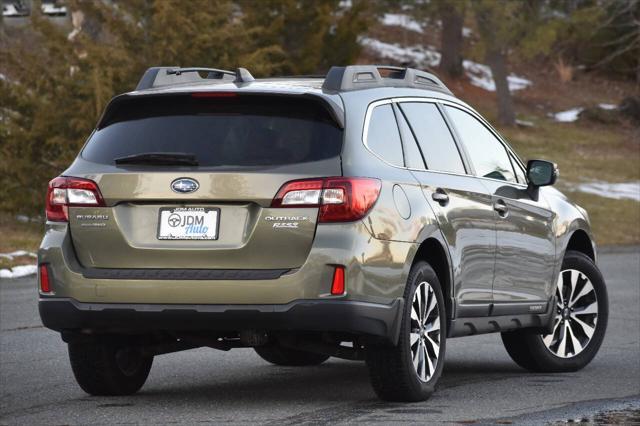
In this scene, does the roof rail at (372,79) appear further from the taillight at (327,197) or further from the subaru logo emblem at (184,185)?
the subaru logo emblem at (184,185)

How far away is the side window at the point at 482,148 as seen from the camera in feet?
30.1

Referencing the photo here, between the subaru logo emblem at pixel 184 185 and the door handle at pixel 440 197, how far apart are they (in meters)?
1.45

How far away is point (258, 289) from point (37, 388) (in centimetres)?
226

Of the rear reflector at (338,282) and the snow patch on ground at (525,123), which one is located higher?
the rear reflector at (338,282)

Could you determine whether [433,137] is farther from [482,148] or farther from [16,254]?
[16,254]

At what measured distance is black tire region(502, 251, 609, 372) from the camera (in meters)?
9.95

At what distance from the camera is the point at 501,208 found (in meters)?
9.20

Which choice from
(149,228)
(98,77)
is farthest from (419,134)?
(98,77)

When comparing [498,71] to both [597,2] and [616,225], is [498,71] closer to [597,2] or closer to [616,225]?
[597,2]

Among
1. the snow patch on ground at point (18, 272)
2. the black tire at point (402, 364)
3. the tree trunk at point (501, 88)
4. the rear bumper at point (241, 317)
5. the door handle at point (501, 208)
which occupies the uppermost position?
the door handle at point (501, 208)

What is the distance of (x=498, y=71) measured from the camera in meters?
43.9

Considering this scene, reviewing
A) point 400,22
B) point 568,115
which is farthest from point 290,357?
point 400,22

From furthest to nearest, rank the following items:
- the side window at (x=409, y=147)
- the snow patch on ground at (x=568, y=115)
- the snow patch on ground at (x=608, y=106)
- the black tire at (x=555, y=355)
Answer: the snow patch on ground at (x=608, y=106) < the snow patch on ground at (x=568, y=115) < the black tire at (x=555, y=355) < the side window at (x=409, y=147)

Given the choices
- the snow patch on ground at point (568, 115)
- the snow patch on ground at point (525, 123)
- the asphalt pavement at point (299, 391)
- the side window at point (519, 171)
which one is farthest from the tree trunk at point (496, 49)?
the side window at point (519, 171)
